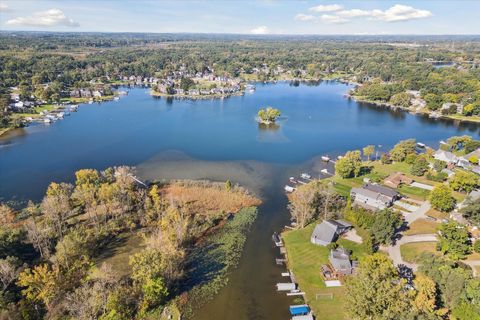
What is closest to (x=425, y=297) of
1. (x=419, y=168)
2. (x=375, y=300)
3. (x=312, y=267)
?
(x=375, y=300)

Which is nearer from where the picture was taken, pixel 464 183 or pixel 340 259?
pixel 340 259

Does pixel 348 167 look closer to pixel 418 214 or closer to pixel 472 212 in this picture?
pixel 418 214

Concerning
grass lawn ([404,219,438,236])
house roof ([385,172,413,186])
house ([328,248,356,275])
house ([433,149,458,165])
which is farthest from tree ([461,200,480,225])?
house ([433,149,458,165])

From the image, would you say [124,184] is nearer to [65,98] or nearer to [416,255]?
[416,255]

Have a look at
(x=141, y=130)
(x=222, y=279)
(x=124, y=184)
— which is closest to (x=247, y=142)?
Answer: (x=141, y=130)

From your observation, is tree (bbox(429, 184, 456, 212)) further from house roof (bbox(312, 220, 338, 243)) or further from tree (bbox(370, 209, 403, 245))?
house roof (bbox(312, 220, 338, 243))

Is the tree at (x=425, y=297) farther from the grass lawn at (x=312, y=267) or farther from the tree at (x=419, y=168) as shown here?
the tree at (x=419, y=168)
